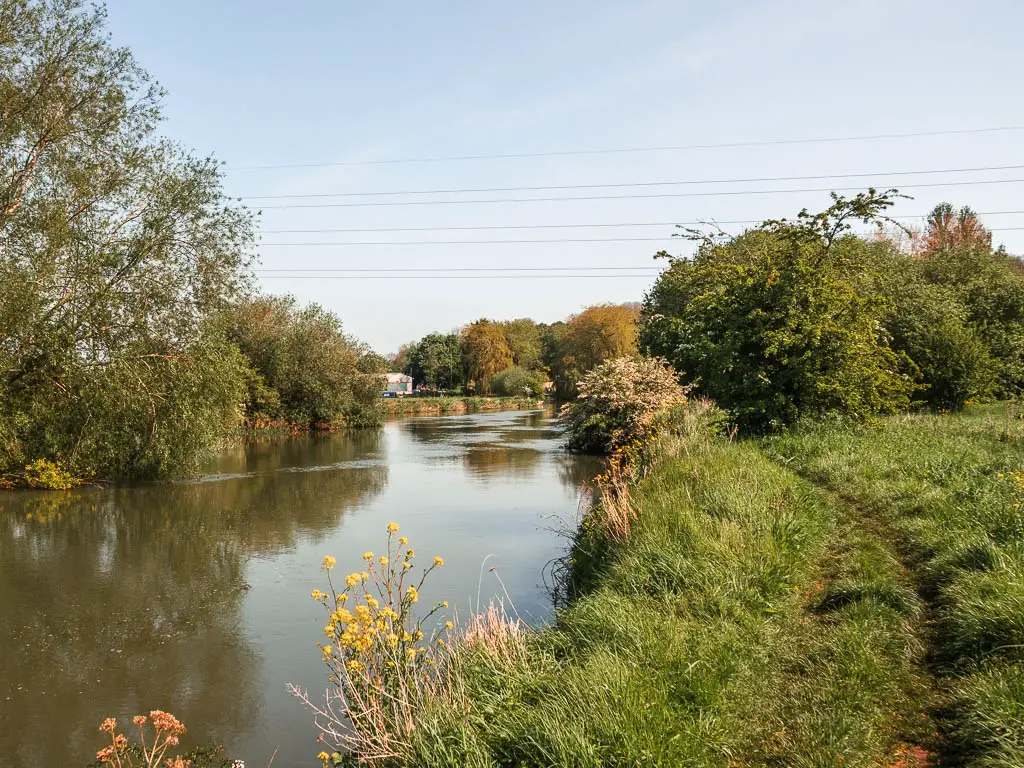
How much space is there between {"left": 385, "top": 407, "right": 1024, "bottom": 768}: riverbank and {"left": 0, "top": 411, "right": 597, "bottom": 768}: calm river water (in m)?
1.64

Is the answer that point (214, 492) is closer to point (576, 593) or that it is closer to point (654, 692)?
point (576, 593)

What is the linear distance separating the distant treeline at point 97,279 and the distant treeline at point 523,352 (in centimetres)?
3513

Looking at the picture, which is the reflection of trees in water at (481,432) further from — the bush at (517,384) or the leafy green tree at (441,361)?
the leafy green tree at (441,361)

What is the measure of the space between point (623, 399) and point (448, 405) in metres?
44.4

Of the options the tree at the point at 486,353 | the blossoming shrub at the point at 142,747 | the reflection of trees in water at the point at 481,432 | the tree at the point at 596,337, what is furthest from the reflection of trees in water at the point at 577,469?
the tree at the point at 486,353

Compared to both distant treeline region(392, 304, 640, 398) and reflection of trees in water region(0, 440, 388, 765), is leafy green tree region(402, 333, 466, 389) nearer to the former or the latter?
distant treeline region(392, 304, 640, 398)

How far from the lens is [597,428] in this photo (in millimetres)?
26688

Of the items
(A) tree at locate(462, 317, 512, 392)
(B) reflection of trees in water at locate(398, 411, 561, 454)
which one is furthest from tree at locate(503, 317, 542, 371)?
(B) reflection of trees in water at locate(398, 411, 561, 454)

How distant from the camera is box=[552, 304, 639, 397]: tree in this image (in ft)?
206

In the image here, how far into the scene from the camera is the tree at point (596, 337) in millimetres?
62844

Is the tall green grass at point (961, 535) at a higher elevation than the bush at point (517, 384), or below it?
below

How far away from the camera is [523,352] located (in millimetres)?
92500

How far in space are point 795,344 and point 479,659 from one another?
11.5m

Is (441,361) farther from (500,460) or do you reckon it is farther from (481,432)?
(500,460)
